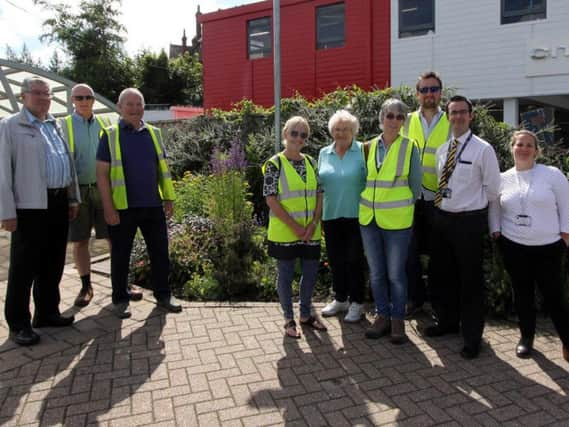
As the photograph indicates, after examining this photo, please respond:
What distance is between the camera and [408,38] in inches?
551

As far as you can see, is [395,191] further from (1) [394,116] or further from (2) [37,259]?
(2) [37,259]

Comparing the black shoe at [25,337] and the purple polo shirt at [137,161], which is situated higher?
the purple polo shirt at [137,161]

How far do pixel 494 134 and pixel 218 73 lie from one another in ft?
45.9

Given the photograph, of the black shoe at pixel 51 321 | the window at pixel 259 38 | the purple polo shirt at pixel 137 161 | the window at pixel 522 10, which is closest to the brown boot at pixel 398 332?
the purple polo shirt at pixel 137 161

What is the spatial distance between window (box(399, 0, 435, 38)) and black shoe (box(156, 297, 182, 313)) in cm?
1183

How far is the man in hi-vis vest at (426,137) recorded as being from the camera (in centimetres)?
400

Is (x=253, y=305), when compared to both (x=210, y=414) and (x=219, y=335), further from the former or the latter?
(x=210, y=414)

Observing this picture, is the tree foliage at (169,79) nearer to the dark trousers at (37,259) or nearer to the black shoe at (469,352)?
→ the dark trousers at (37,259)

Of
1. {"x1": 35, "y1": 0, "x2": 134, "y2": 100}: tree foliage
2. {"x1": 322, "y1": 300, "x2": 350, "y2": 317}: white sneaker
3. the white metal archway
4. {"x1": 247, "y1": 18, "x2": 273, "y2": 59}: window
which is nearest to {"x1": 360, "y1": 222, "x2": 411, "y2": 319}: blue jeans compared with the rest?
{"x1": 322, "y1": 300, "x2": 350, "y2": 317}: white sneaker

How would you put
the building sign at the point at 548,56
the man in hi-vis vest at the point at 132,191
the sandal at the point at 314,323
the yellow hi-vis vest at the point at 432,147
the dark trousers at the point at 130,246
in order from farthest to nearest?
the building sign at the point at 548,56, the dark trousers at the point at 130,246, the man in hi-vis vest at the point at 132,191, the sandal at the point at 314,323, the yellow hi-vis vest at the point at 432,147

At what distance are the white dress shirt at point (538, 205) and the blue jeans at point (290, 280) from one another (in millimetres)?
1556

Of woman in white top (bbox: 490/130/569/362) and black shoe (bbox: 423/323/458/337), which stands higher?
woman in white top (bbox: 490/130/569/362)

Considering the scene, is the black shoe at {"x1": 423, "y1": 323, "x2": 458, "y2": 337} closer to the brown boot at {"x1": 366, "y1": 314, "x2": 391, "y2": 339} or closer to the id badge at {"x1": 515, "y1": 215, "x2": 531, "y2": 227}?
the brown boot at {"x1": 366, "y1": 314, "x2": 391, "y2": 339}

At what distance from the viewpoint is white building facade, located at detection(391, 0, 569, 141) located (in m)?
12.0
